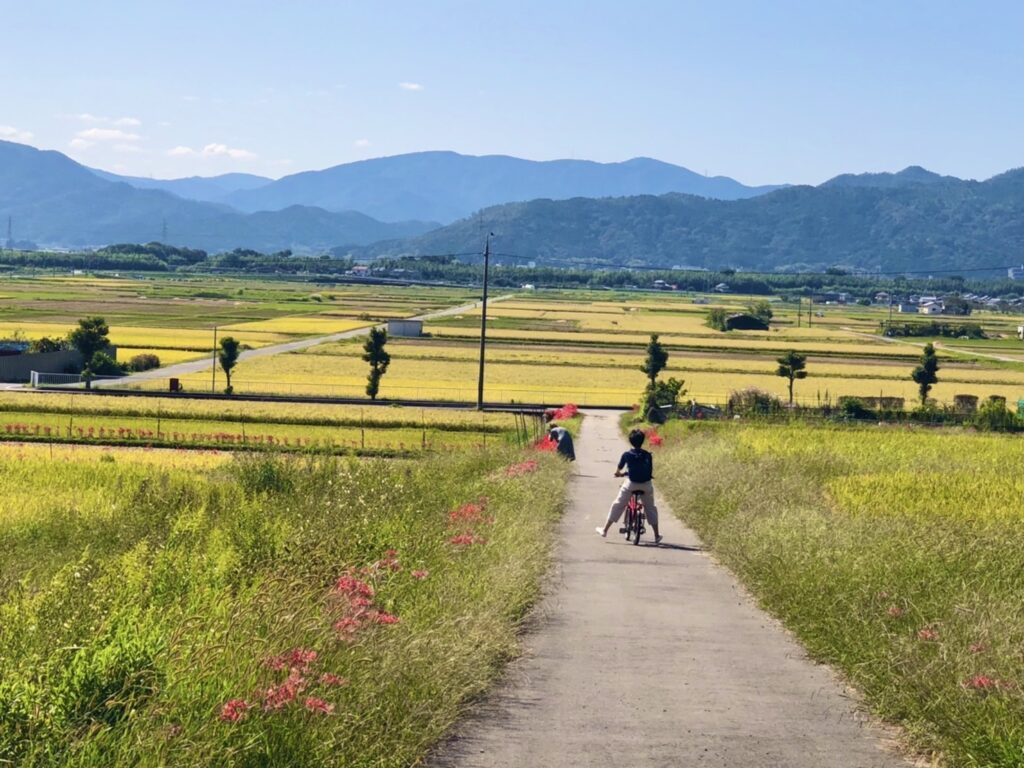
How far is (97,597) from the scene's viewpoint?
32.0 feet

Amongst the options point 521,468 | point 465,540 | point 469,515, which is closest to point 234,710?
point 465,540

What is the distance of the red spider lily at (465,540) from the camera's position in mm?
14312

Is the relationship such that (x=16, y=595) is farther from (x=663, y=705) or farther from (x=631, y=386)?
(x=631, y=386)

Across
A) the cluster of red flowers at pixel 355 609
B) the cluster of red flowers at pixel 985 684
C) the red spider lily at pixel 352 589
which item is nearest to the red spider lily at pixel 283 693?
the cluster of red flowers at pixel 355 609

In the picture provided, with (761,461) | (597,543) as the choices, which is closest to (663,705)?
(597,543)

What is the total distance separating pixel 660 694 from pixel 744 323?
131164 mm

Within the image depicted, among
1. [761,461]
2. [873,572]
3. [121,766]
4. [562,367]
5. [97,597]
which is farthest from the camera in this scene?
[562,367]

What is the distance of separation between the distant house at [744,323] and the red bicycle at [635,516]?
4717 inches

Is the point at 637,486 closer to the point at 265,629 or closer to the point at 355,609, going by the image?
the point at 355,609

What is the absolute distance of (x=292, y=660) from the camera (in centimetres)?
861

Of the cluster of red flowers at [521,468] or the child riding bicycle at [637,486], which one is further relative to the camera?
the cluster of red flowers at [521,468]

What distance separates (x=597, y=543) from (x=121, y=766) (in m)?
12.3

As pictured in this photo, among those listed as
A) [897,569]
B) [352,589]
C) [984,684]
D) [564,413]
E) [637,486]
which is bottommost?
[564,413]

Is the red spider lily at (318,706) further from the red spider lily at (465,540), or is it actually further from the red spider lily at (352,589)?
the red spider lily at (465,540)
